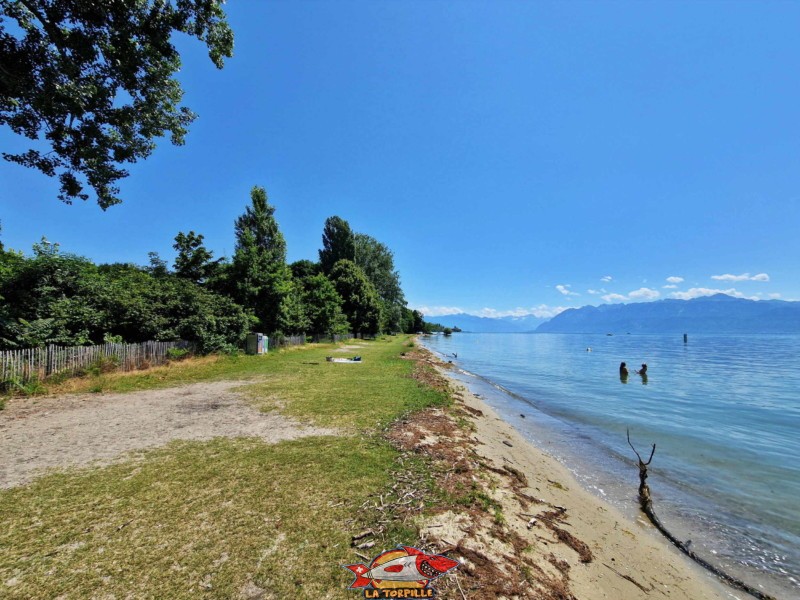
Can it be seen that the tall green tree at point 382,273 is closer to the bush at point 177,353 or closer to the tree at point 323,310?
the tree at point 323,310

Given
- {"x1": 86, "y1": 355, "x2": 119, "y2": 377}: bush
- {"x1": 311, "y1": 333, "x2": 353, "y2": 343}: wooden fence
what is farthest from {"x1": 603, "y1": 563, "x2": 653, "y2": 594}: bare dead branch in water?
{"x1": 311, "y1": 333, "x2": 353, "y2": 343}: wooden fence

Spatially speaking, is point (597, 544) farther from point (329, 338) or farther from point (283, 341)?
point (329, 338)

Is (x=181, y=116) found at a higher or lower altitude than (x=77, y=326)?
higher

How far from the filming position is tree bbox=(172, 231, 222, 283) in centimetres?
2811

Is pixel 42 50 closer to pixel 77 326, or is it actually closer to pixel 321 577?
pixel 77 326

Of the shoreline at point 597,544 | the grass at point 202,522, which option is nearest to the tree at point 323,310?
the grass at point 202,522

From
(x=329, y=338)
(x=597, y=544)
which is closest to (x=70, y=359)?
(x=597, y=544)

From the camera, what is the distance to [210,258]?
28703mm

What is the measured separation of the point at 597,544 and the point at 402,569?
345 cm

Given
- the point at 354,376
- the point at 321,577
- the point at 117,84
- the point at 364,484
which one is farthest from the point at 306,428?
the point at 117,84

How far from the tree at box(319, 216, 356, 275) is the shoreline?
198 ft

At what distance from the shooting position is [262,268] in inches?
1163

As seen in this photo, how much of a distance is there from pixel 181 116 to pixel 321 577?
701 inches

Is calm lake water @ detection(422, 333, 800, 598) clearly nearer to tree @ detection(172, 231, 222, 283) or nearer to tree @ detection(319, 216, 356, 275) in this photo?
tree @ detection(172, 231, 222, 283)
